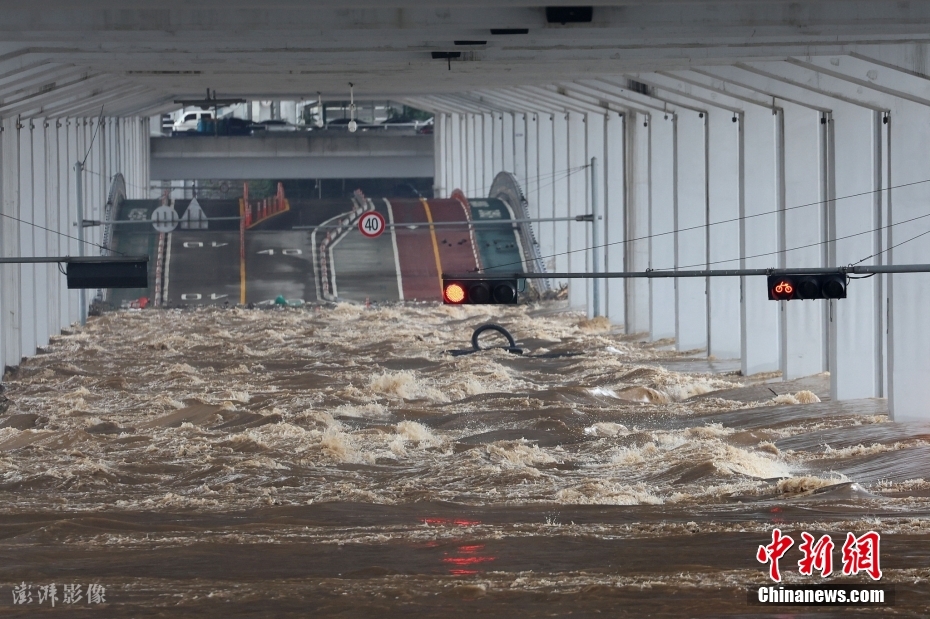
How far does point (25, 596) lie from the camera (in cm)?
1192

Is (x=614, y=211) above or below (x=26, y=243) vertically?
above

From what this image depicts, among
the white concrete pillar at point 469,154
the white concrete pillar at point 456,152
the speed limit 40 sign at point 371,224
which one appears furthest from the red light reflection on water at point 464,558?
the white concrete pillar at point 456,152

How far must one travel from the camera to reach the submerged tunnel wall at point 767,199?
19.7 meters

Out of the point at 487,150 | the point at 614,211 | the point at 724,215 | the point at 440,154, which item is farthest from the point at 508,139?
the point at 724,215

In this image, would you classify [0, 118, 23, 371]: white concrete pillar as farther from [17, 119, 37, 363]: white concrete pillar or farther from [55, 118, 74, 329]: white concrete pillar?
[55, 118, 74, 329]: white concrete pillar

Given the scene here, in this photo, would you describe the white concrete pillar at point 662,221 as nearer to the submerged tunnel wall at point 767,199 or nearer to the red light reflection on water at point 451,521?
the submerged tunnel wall at point 767,199

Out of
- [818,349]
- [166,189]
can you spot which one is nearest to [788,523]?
[818,349]

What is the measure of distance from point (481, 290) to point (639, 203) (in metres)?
17.6

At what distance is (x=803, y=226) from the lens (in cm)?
2417

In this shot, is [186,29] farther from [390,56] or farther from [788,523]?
[788,523]

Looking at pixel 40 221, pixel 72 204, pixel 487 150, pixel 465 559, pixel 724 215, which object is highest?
pixel 487 150

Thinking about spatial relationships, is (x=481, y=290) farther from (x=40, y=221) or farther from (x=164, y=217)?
(x=164, y=217)

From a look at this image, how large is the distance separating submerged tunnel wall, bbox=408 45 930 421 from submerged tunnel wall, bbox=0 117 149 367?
12.4 metres

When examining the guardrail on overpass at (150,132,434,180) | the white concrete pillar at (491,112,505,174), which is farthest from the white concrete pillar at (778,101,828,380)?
the guardrail on overpass at (150,132,434,180)
